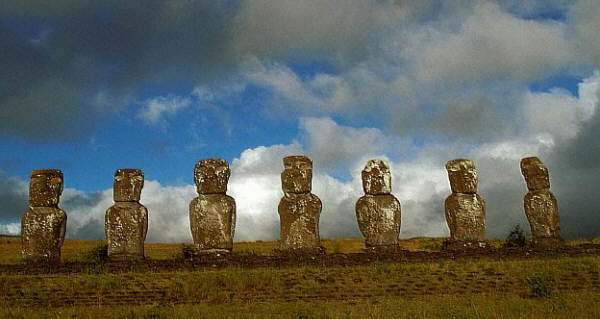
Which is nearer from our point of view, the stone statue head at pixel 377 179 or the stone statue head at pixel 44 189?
the stone statue head at pixel 44 189

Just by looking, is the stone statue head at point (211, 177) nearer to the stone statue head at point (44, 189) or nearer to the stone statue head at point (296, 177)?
the stone statue head at point (296, 177)

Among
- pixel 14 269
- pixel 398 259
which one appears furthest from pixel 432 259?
pixel 14 269

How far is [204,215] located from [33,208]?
5145mm

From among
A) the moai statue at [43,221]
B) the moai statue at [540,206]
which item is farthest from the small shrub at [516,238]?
the moai statue at [43,221]

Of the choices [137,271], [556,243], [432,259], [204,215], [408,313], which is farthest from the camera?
[556,243]

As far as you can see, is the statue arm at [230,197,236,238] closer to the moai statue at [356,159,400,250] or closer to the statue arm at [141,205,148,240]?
the statue arm at [141,205,148,240]

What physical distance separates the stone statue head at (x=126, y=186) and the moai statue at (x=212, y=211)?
1.73 metres

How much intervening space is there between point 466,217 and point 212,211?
7961 mm

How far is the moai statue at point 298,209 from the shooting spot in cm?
1838

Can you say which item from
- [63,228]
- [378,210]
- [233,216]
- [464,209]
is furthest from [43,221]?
[464,209]

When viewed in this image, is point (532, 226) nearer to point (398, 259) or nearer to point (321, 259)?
point (398, 259)

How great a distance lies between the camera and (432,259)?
54.7ft

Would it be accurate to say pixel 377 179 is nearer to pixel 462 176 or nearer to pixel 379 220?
pixel 379 220

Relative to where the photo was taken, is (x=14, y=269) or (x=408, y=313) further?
(x=14, y=269)
